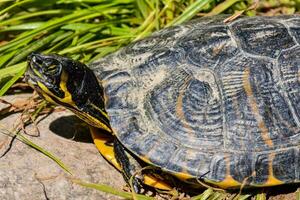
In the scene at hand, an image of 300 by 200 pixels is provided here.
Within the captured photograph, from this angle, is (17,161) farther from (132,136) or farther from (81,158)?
(132,136)

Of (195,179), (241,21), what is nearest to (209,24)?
(241,21)

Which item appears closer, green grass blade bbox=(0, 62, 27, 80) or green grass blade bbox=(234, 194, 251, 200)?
green grass blade bbox=(234, 194, 251, 200)

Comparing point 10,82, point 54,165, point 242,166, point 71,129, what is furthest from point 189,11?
point 54,165

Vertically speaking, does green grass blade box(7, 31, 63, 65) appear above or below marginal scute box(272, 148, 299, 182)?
above

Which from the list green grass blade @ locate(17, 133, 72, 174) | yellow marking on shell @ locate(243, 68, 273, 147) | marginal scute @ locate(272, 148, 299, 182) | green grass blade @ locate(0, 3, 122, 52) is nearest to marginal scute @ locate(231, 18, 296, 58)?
yellow marking on shell @ locate(243, 68, 273, 147)

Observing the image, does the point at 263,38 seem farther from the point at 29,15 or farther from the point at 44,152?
the point at 29,15

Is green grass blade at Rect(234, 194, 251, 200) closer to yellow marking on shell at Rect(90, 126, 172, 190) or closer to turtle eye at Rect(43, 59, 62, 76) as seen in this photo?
yellow marking on shell at Rect(90, 126, 172, 190)

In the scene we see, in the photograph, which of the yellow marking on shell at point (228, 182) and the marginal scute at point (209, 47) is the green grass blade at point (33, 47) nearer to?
the marginal scute at point (209, 47)

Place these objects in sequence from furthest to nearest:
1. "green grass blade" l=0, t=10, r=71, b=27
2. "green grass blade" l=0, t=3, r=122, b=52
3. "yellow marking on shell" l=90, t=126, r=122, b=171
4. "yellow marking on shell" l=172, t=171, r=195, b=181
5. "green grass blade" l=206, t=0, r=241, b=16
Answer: "green grass blade" l=206, t=0, r=241, b=16, "green grass blade" l=0, t=10, r=71, b=27, "green grass blade" l=0, t=3, r=122, b=52, "yellow marking on shell" l=90, t=126, r=122, b=171, "yellow marking on shell" l=172, t=171, r=195, b=181

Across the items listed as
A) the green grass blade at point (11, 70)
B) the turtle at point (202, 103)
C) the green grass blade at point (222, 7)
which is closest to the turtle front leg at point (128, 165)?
the turtle at point (202, 103)
